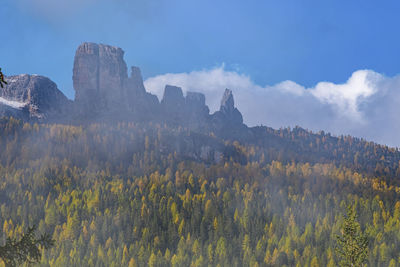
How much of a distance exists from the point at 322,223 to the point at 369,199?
127ft

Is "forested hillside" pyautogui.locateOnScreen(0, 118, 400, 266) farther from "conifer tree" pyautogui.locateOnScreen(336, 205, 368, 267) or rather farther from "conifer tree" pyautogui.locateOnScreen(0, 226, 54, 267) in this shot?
"conifer tree" pyautogui.locateOnScreen(0, 226, 54, 267)

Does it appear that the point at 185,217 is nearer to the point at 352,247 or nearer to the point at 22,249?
the point at 352,247

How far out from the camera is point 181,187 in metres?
180

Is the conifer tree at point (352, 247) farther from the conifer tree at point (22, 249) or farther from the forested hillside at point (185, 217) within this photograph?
the forested hillside at point (185, 217)

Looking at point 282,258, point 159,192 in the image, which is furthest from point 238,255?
point 159,192

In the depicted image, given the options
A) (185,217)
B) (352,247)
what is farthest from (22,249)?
(185,217)

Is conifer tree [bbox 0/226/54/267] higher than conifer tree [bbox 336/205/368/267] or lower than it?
higher

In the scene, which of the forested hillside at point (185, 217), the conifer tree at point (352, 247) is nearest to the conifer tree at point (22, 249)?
the conifer tree at point (352, 247)

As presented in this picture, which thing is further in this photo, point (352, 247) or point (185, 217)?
point (185, 217)

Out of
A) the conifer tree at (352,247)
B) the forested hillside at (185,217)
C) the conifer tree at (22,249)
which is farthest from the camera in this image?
the forested hillside at (185,217)

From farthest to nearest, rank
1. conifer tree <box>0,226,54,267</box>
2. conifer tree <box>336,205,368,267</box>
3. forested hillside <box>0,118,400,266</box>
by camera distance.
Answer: forested hillside <box>0,118,400,266</box>, conifer tree <box>336,205,368,267</box>, conifer tree <box>0,226,54,267</box>

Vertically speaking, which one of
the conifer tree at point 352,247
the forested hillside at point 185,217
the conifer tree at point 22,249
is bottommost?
the forested hillside at point 185,217

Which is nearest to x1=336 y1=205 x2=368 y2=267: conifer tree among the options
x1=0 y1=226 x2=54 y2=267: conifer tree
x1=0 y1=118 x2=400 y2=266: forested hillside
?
x1=0 y1=226 x2=54 y2=267: conifer tree

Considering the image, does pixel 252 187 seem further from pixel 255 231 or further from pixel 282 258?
pixel 282 258
